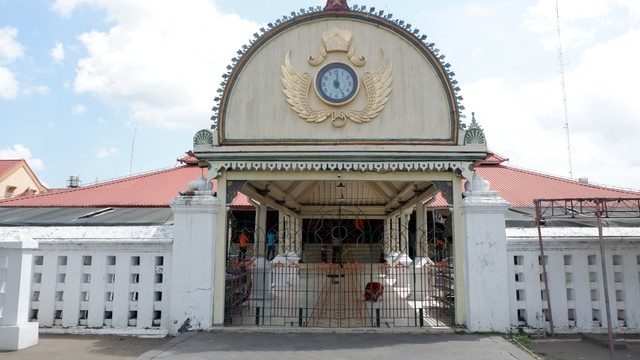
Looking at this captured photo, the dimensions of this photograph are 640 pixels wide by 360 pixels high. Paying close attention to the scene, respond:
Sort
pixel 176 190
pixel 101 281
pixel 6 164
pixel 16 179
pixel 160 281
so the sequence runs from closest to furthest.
→ pixel 101 281
pixel 160 281
pixel 176 190
pixel 6 164
pixel 16 179

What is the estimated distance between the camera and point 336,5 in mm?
8742

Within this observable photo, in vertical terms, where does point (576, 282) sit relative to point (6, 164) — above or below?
below

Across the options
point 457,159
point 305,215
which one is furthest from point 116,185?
point 457,159

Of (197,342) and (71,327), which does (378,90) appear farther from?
(71,327)

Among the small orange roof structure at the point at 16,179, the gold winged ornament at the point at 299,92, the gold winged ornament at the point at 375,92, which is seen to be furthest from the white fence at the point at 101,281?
the small orange roof structure at the point at 16,179

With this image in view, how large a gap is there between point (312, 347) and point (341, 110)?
4157mm

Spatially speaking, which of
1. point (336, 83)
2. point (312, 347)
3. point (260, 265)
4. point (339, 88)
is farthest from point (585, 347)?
point (260, 265)

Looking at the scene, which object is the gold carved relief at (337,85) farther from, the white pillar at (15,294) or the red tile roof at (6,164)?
the red tile roof at (6,164)

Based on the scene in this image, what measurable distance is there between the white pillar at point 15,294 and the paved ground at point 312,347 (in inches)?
8.2

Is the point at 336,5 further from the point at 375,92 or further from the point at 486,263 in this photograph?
the point at 486,263

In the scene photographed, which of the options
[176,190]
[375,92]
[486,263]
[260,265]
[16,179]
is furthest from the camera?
[16,179]

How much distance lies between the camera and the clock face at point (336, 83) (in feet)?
27.9

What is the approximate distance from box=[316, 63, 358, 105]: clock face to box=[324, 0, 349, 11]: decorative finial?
43.1 inches

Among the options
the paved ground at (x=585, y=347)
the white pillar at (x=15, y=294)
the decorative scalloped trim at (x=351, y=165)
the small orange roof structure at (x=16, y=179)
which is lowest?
the paved ground at (x=585, y=347)
